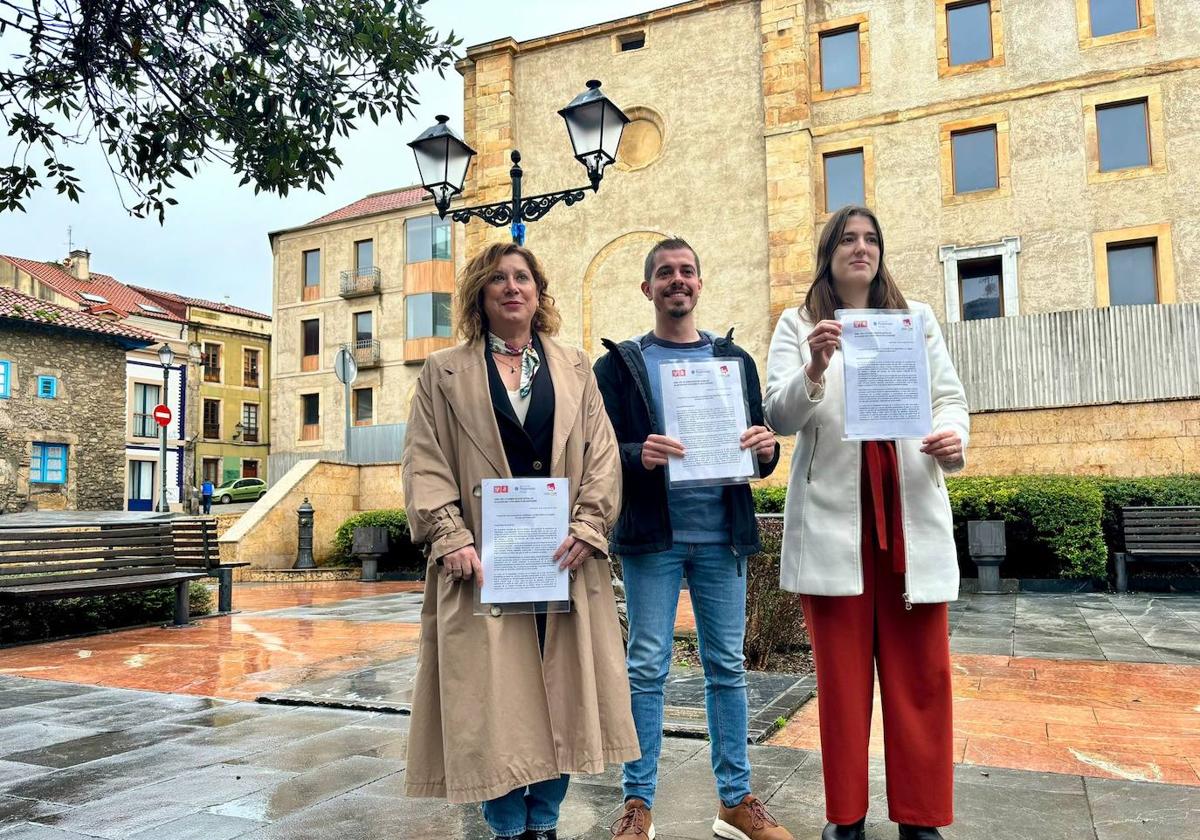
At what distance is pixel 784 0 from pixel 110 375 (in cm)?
2847

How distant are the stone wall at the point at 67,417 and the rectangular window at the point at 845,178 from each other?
27375 millimetres

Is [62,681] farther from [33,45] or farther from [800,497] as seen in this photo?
[800,497]

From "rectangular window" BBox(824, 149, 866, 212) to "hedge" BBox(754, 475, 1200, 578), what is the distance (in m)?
11.4

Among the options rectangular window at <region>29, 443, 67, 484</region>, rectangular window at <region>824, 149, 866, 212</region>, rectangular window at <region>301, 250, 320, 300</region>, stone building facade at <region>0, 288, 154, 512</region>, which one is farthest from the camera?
rectangular window at <region>301, 250, 320, 300</region>

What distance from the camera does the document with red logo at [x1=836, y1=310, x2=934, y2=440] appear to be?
9.12ft

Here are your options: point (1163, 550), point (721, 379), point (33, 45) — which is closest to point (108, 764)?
point (721, 379)

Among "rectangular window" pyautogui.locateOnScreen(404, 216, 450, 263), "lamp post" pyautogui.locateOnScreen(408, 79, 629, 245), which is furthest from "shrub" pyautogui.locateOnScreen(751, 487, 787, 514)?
"rectangular window" pyautogui.locateOnScreen(404, 216, 450, 263)

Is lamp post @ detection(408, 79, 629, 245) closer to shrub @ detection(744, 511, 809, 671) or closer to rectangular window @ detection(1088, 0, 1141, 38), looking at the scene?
shrub @ detection(744, 511, 809, 671)

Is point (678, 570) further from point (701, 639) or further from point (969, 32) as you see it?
point (969, 32)

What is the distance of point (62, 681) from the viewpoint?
19.6 ft

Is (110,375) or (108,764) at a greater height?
(110,375)

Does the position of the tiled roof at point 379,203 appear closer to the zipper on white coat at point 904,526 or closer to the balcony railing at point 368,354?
the balcony railing at point 368,354

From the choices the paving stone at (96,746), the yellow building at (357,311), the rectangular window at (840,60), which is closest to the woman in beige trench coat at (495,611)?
the paving stone at (96,746)

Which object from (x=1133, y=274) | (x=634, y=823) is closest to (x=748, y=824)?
(x=634, y=823)
